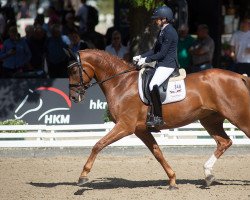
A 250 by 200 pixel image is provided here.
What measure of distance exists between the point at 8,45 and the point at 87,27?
4.60m

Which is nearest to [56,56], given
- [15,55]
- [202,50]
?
[15,55]

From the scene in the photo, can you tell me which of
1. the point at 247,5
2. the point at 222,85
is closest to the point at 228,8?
the point at 247,5

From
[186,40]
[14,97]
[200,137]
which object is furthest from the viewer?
[186,40]

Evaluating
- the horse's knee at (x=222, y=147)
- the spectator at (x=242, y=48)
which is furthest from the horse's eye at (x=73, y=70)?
the spectator at (x=242, y=48)

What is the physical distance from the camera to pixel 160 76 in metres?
11.5

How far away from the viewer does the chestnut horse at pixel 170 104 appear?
11586mm

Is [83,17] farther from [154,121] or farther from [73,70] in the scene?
[154,121]

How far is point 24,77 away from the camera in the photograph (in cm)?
1767

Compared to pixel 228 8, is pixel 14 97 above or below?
below

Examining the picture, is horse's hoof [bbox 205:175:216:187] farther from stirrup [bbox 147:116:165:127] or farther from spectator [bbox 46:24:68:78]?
spectator [bbox 46:24:68:78]

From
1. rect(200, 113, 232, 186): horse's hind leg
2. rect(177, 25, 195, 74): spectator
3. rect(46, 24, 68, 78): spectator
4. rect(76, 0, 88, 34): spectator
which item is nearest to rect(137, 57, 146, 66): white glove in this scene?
rect(200, 113, 232, 186): horse's hind leg

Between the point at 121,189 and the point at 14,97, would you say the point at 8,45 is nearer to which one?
the point at 14,97

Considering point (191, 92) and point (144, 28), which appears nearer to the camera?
point (191, 92)

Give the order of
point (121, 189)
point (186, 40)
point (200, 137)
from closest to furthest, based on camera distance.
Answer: point (121, 189) → point (200, 137) → point (186, 40)
